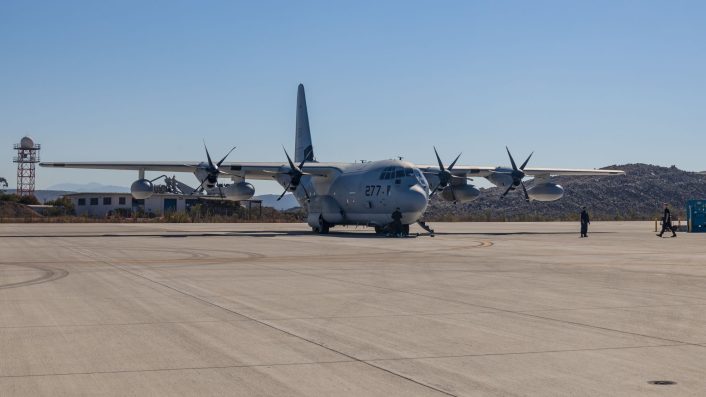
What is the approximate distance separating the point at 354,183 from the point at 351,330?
35456 millimetres

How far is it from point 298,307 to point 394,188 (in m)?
29.6

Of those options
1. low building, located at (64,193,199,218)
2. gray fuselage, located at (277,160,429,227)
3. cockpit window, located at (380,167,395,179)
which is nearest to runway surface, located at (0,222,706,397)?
gray fuselage, located at (277,160,429,227)

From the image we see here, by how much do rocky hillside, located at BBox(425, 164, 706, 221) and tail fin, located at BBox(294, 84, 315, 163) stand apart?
7276 cm

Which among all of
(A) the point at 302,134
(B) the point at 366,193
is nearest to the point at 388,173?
(B) the point at 366,193

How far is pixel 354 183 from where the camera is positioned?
4625 centimetres

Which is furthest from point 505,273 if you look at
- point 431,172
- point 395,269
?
point 431,172

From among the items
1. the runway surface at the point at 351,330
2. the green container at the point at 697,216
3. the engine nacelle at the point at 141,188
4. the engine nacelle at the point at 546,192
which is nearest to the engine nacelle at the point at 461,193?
the engine nacelle at the point at 546,192

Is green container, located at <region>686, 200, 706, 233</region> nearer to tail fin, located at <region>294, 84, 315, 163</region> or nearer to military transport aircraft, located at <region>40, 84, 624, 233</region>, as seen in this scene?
military transport aircraft, located at <region>40, 84, 624, 233</region>

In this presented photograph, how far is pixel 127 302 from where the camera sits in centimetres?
1393

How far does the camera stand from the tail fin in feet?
189

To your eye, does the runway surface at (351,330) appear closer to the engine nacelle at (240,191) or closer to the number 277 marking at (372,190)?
the number 277 marking at (372,190)

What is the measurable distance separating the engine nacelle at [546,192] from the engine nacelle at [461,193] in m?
3.91

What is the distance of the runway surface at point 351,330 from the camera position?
7.77 meters

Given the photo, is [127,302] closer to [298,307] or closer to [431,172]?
[298,307]
